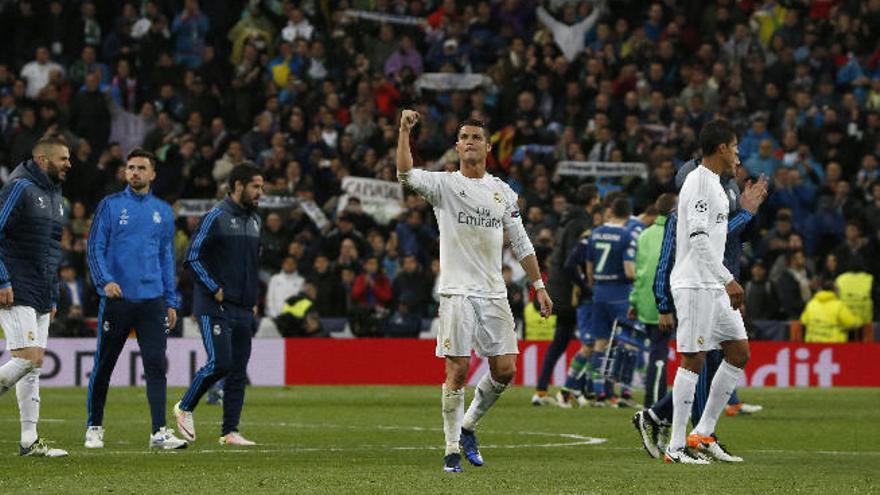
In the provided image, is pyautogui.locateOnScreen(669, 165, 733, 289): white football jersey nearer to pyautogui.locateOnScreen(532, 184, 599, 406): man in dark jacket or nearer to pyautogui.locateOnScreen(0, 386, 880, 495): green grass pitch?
pyautogui.locateOnScreen(0, 386, 880, 495): green grass pitch

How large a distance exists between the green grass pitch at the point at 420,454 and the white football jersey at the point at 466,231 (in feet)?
4.27

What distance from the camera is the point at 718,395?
13797mm

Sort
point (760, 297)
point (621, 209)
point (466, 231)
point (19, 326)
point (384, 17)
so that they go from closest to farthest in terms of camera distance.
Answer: point (466, 231), point (19, 326), point (621, 209), point (760, 297), point (384, 17)

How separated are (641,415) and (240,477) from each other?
349 cm

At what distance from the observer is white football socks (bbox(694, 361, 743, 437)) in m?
13.8

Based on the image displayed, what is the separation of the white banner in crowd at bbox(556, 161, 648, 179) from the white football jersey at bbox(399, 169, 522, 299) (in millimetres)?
18142

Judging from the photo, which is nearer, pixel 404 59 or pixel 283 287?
pixel 283 287

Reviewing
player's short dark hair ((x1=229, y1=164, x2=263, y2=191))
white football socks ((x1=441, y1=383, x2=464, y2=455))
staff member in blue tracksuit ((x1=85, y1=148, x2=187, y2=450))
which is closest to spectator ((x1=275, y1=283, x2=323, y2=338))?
player's short dark hair ((x1=229, y1=164, x2=263, y2=191))

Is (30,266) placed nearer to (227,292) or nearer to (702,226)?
(227,292)

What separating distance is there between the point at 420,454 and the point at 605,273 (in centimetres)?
770

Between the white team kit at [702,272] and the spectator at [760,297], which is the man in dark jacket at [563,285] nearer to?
the spectator at [760,297]

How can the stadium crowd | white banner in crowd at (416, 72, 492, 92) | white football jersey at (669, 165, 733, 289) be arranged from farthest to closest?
white banner in crowd at (416, 72, 492, 92), the stadium crowd, white football jersey at (669, 165, 733, 289)

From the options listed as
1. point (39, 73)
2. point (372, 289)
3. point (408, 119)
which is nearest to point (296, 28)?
point (39, 73)

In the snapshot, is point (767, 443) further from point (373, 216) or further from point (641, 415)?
point (373, 216)
